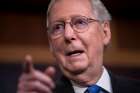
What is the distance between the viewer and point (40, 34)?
3268 millimetres

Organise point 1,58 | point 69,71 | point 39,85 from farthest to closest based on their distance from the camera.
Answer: point 1,58 → point 69,71 → point 39,85

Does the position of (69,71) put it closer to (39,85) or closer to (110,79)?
(110,79)

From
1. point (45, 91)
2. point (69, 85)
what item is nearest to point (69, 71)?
point (69, 85)

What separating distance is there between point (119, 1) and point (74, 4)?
1501mm

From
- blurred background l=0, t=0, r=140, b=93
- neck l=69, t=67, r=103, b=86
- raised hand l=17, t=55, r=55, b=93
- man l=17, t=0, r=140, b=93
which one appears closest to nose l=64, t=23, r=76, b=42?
man l=17, t=0, r=140, b=93

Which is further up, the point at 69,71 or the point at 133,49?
the point at 69,71

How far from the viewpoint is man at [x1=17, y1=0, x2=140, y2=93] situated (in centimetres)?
172

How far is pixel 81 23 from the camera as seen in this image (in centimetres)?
175

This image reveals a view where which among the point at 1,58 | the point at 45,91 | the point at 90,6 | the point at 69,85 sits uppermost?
the point at 90,6

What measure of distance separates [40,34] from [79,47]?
1570 millimetres

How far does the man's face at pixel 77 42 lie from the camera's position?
1715 mm

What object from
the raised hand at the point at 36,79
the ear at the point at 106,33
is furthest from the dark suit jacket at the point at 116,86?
the raised hand at the point at 36,79

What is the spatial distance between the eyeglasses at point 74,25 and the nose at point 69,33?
12 mm

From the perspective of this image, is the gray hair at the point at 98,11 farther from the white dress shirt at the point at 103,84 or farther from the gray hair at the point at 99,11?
the white dress shirt at the point at 103,84
